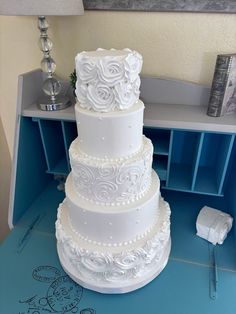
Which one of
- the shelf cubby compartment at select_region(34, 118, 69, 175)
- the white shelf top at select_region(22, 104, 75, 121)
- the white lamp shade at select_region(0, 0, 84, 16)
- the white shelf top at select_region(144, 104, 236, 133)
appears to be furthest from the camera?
the shelf cubby compartment at select_region(34, 118, 69, 175)

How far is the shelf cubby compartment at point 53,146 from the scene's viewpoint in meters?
1.12

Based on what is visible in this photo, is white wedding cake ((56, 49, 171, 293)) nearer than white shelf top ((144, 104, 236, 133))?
Yes

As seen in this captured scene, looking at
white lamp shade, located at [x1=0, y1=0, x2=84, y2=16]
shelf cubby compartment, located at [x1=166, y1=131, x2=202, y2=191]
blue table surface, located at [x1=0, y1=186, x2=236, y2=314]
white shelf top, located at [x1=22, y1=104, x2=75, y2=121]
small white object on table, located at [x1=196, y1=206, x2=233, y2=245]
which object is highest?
white lamp shade, located at [x1=0, y1=0, x2=84, y2=16]

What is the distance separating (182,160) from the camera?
119cm

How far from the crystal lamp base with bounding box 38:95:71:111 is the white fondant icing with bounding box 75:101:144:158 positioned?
307mm

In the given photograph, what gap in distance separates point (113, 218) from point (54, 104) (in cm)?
54

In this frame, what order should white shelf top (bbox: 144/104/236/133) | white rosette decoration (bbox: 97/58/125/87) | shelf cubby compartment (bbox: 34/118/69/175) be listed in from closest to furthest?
1. white rosette decoration (bbox: 97/58/125/87)
2. white shelf top (bbox: 144/104/236/133)
3. shelf cubby compartment (bbox: 34/118/69/175)

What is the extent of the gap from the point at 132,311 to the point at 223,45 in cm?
100

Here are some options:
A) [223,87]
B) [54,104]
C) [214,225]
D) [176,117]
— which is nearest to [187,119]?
[176,117]

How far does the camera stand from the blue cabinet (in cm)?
83

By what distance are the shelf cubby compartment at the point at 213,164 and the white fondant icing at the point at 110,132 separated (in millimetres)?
395

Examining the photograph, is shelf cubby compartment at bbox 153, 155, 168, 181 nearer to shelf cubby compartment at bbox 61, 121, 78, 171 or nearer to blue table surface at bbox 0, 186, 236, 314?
blue table surface at bbox 0, 186, 236, 314

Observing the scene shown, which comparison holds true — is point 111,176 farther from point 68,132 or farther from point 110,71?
point 68,132

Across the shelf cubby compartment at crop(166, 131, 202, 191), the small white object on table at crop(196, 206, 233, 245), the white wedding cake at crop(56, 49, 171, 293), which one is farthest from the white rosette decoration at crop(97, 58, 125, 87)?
the small white object on table at crop(196, 206, 233, 245)
